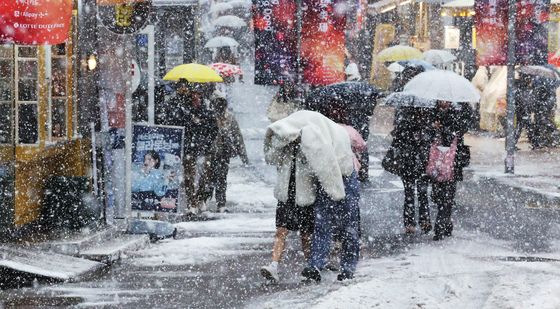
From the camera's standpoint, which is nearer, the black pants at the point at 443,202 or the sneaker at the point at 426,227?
the black pants at the point at 443,202

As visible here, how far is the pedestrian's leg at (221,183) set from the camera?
1581cm

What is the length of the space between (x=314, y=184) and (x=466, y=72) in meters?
23.5

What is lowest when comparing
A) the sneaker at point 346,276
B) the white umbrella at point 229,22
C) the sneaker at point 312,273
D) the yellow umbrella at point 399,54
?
the sneaker at point 346,276

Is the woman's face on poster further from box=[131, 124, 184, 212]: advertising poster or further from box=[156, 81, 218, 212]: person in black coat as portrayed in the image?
box=[156, 81, 218, 212]: person in black coat

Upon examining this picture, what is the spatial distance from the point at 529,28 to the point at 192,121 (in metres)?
7.87

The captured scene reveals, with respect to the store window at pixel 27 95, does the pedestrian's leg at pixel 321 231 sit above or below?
below

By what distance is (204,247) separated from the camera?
40.7ft

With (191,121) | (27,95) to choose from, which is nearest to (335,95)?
(27,95)

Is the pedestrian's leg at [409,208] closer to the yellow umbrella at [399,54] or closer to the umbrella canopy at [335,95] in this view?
the umbrella canopy at [335,95]

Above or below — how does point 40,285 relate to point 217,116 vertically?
below

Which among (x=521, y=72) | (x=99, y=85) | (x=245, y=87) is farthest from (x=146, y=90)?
(x=245, y=87)

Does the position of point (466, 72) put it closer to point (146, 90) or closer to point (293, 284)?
point (146, 90)

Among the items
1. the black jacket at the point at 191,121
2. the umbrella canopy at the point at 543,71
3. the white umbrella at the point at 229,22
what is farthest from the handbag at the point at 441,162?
the white umbrella at the point at 229,22

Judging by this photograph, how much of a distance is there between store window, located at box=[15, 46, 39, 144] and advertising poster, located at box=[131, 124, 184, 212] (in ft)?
4.14
